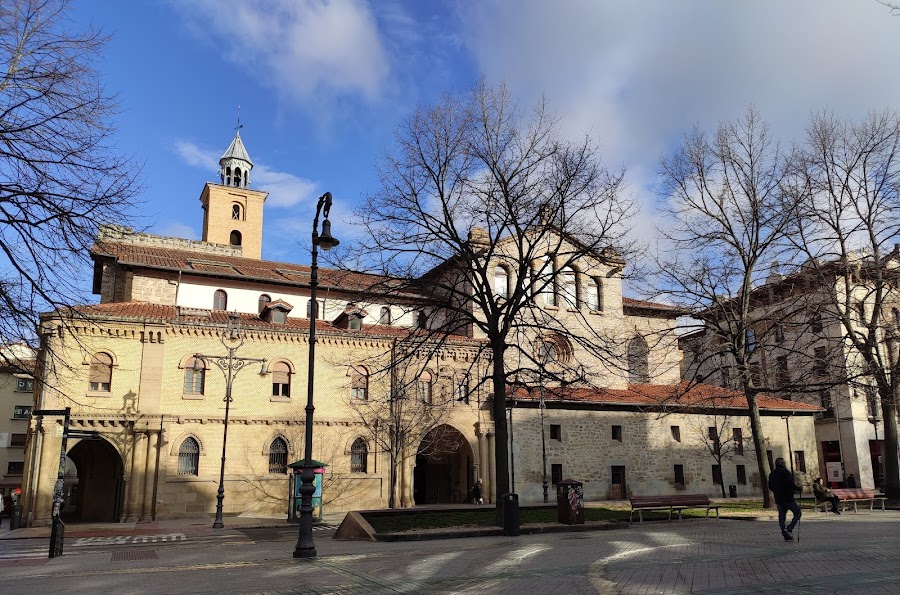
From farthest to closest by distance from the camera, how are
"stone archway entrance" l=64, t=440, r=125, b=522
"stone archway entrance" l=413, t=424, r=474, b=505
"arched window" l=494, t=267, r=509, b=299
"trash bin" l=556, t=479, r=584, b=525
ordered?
"arched window" l=494, t=267, r=509, b=299 → "stone archway entrance" l=413, t=424, r=474, b=505 → "stone archway entrance" l=64, t=440, r=125, b=522 → "trash bin" l=556, t=479, r=584, b=525

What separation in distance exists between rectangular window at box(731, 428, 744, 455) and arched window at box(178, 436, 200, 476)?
2968 centimetres

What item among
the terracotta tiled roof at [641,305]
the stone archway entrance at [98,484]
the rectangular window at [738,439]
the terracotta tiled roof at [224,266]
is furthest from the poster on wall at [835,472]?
the stone archway entrance at [98,484]

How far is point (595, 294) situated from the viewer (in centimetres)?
4166

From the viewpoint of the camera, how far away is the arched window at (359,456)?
33.5 m

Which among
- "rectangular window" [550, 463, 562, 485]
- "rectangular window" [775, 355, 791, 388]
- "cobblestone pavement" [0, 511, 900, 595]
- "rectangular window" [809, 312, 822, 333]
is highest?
"rectangular window" [809, 312, 822, 333]

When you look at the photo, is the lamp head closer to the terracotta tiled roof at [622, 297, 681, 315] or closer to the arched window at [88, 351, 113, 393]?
the arched window at [88, 351, 113, 393]

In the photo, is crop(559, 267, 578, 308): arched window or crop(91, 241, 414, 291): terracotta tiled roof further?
crop(91, 241, 414, 291): terracotta tiled roof

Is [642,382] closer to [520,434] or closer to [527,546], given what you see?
[520,434]

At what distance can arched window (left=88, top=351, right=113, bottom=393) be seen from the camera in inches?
1146

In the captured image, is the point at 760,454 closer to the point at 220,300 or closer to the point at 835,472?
the point at 835,472

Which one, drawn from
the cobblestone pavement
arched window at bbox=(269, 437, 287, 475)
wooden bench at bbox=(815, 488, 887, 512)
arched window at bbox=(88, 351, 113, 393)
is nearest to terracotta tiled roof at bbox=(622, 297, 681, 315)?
wooden bench at bbox=(815, 488, 887, 512)

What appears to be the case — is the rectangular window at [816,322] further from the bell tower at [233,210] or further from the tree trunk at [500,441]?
the bell tower at [233,210]

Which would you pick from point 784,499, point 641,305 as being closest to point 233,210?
point 641,305

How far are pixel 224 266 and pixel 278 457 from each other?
11572mm
